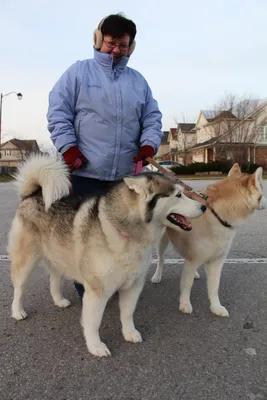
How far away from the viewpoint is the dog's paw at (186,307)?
3592 mm

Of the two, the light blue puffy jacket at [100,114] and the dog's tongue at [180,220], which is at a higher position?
the light blue puffy jacket at [100,114]

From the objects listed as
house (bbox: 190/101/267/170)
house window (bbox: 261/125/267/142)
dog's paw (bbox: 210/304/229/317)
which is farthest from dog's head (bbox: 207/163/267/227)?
house window (bbox: 261/125/267/142)

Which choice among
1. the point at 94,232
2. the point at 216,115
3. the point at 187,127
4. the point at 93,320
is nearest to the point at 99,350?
the point at 93,320

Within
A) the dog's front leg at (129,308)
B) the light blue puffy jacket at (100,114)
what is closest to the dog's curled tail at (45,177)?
the light blue puffy jacket at (100,114)

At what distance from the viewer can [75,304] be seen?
385cm

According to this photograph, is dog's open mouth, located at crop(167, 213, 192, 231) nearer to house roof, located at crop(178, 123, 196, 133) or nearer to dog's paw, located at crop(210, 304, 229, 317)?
dog's paw, located at crop(210, 304, 229, 317)

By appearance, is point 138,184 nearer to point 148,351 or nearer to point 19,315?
point 148,351

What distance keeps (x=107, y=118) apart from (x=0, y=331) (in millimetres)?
2171

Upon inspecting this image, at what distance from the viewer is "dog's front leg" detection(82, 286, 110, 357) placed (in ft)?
9.23

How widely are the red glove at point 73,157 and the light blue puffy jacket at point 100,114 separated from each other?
0.05 metres

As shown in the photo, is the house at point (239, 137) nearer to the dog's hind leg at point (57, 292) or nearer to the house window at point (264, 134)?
the house window at point (264, 134)

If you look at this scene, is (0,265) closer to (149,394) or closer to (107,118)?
(107,118)

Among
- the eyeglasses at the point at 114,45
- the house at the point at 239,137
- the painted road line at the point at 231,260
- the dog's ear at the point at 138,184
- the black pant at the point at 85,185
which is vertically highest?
the house at the point at 239,137

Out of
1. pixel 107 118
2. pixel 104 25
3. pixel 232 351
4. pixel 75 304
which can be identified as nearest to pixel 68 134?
pixel 107 118
